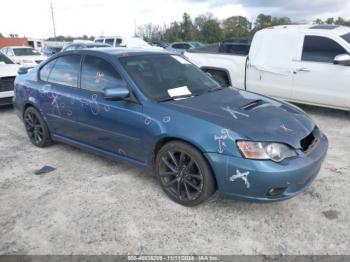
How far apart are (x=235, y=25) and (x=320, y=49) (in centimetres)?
5093

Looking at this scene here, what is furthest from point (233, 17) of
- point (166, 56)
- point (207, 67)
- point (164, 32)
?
point (166, 56)

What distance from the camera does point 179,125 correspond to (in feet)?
10.8

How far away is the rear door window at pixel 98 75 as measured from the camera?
3939mm

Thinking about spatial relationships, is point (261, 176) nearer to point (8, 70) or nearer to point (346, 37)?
point (346, 37)

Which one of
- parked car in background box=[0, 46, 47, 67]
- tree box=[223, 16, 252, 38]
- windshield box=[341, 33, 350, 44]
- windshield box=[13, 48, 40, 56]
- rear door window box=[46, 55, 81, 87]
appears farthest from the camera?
tree box=[223, 16, 252, 38]

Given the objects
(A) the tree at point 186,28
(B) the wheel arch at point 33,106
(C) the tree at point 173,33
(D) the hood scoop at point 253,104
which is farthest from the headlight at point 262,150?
(A) the tree at point 186,28

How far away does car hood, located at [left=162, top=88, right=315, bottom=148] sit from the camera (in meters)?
3.08

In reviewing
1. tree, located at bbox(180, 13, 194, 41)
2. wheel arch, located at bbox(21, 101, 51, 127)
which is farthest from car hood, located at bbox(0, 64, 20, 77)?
tree, located at bbox(180, 13, 194, 41)

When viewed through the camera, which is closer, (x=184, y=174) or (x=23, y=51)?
(x=184, y=174)

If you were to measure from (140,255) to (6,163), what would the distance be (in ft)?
9.68

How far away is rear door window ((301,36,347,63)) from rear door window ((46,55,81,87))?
442 cm

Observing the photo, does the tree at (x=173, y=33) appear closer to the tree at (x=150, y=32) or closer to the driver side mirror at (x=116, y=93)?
the tree at (x=150, y=32)

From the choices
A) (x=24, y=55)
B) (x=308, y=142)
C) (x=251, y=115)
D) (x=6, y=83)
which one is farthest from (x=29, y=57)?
(x=308, y=142)

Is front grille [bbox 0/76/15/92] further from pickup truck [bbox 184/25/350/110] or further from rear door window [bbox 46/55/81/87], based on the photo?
pickup truck [bbox 184/25/350/110]
